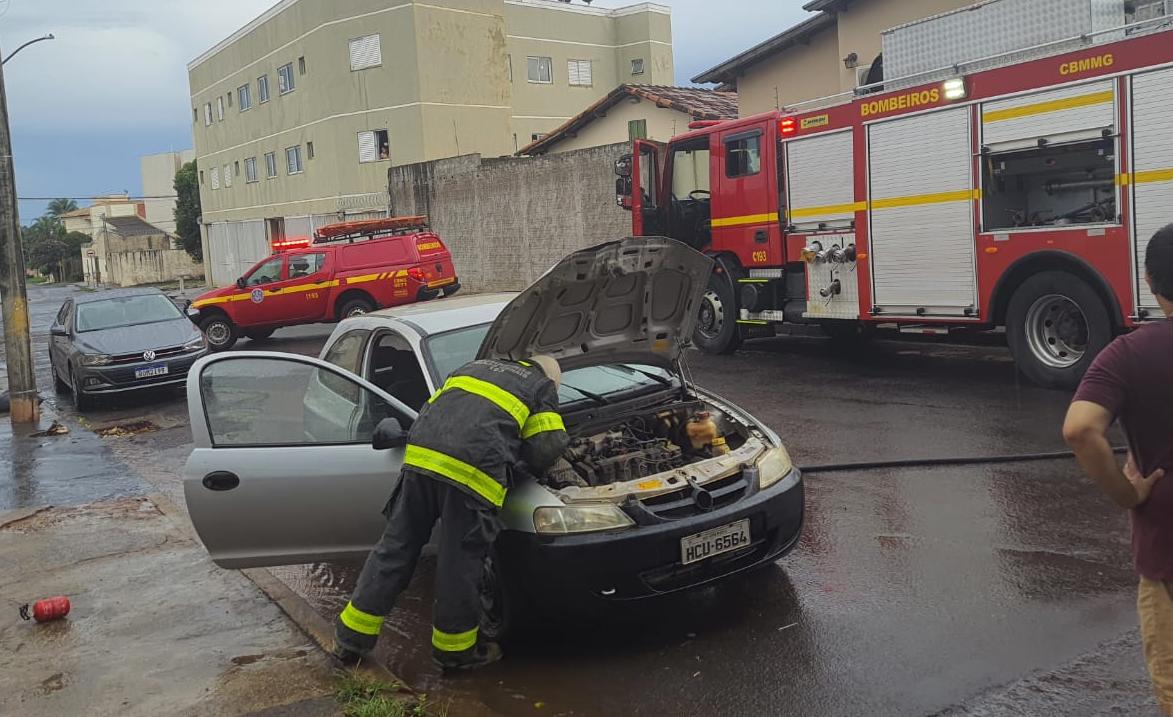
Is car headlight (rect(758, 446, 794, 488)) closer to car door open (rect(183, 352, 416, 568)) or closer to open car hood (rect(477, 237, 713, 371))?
open car hood (rect(477, 237, 713, 371))

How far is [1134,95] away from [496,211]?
17625mm

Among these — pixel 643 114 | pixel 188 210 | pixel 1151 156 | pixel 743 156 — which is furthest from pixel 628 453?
pixel 188 210

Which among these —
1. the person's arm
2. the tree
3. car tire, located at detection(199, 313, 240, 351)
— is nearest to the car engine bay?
the person's arm

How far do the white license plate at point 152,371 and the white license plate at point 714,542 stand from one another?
35.3ft

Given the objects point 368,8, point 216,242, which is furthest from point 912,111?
point 216,242

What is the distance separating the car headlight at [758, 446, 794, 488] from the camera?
4949mm

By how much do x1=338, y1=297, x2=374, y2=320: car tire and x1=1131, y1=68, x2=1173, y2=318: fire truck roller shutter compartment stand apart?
1365cm

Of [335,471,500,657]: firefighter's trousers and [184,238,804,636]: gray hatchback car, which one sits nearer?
[335,471,500,657]: firefighter's trousers

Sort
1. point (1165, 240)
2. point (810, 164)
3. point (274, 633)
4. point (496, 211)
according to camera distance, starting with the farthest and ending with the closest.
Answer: point (496, 211), point (810, 164), point (274, 633), point (1165, 240)

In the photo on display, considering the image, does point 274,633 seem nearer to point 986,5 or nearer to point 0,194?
point 986,5

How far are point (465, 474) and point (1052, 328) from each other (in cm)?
727

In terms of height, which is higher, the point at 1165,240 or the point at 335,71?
the point at 335,71

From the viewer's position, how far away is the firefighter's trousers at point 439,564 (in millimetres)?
4406

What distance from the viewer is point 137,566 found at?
6609 millimetres
